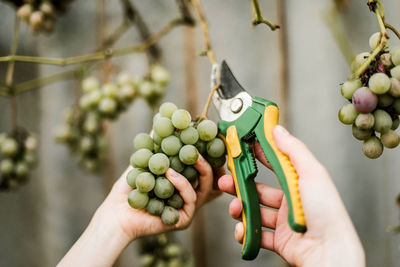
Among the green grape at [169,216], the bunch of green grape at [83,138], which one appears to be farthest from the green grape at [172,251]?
the green grape at [169,216]

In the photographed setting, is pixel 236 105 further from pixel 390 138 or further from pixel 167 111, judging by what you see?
pixel 390 138

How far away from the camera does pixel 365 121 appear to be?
20.7 inches

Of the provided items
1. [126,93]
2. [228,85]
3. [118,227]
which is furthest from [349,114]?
[126,93]

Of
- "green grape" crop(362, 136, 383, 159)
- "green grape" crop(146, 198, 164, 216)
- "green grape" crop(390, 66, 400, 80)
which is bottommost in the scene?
"green grape" crop(146, 198, 164, 216)

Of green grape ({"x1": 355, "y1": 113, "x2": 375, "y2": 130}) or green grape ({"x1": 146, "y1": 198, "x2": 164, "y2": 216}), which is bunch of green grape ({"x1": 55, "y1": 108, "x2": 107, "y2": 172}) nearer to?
green grape ({"x1": 146, "y1": 198, "x2": 164, "y2": 216})

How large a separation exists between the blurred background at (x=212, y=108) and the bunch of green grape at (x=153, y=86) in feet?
0.80

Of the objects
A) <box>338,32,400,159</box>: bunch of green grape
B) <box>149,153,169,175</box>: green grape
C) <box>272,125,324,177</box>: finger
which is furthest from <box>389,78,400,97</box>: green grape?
<box>149,153,169,175</box>: green grape

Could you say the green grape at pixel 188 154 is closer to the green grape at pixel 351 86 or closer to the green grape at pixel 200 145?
the green grape at pixel 200 145

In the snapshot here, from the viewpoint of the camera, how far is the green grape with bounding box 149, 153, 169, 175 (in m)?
0.60

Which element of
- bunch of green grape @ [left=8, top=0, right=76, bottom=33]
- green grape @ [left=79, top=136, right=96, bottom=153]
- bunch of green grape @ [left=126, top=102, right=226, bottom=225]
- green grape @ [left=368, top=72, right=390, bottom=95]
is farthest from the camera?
green grape @ [left=79, top=136, right=96, bottom=153]

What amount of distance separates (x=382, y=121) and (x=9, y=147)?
0.92 metres

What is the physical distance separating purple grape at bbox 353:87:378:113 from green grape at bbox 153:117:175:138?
0.96ft

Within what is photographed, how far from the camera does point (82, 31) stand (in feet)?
4.27

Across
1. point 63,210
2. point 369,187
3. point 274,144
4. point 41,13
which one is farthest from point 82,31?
point 369,187
